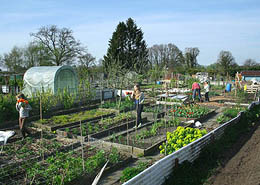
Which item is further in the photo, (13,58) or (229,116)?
(13,58)

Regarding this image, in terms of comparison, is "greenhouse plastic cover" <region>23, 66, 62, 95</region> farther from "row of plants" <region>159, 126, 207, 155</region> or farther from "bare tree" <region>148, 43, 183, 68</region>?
"bare tree" <region>148, 43, 183, 68</region>

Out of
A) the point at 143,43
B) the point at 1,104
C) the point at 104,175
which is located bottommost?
the point at 104,175

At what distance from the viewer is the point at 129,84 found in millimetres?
19688

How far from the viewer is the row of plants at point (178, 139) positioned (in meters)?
4.93

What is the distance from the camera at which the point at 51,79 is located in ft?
41.9

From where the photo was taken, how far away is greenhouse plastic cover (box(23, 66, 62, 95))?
1286 centimetres

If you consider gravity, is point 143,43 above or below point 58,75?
above

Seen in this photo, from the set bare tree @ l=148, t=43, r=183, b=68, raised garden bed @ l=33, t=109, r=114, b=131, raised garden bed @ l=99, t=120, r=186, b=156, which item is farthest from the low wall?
bare tree @ l=148, t=43, r=183, b=68

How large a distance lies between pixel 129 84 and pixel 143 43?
1634 centimetres

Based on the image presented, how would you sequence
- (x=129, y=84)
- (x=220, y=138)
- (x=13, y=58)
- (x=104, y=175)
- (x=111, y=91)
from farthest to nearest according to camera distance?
1. (x=13, y=58)
2. (x=129, y=84)
3. (x=111, y=91)
4. (x=220, y=138)
5. (x=104, y=175)

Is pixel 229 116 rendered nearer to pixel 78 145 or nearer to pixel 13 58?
pixel 78 145

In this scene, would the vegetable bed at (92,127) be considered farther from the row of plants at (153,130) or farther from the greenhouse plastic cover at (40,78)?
the greenhouse plastic cover at (40,78)

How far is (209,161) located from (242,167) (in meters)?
0.64

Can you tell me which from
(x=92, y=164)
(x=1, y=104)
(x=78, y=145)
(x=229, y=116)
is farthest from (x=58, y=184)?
(x=229, y=116)
